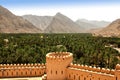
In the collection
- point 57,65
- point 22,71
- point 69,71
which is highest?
point 57,65

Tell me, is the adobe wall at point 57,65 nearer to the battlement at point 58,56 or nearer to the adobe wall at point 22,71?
the battlement at point 58,56

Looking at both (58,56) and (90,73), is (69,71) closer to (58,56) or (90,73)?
(58,56)

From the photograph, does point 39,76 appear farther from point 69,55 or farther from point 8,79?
point 69,55

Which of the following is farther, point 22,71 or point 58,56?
point 22,71

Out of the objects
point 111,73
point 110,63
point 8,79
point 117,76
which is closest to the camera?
point 117,76

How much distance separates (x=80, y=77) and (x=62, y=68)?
2.82 meters

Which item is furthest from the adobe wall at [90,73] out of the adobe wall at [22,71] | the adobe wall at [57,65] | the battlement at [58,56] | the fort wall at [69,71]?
the adobe wall at [22,71]

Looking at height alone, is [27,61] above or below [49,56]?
below

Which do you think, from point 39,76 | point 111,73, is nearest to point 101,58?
point 39,76

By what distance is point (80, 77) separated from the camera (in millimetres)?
29250

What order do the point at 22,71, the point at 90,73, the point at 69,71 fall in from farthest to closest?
the point at 22,71
the point at 69,71
the point at 90,73

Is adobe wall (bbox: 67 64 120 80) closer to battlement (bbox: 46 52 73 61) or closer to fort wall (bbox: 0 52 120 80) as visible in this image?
fort wall (bbox: 0 52 120 80)

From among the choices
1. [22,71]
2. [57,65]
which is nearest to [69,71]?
[57,65]

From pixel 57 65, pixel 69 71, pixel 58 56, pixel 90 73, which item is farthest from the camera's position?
pixel 58 56
